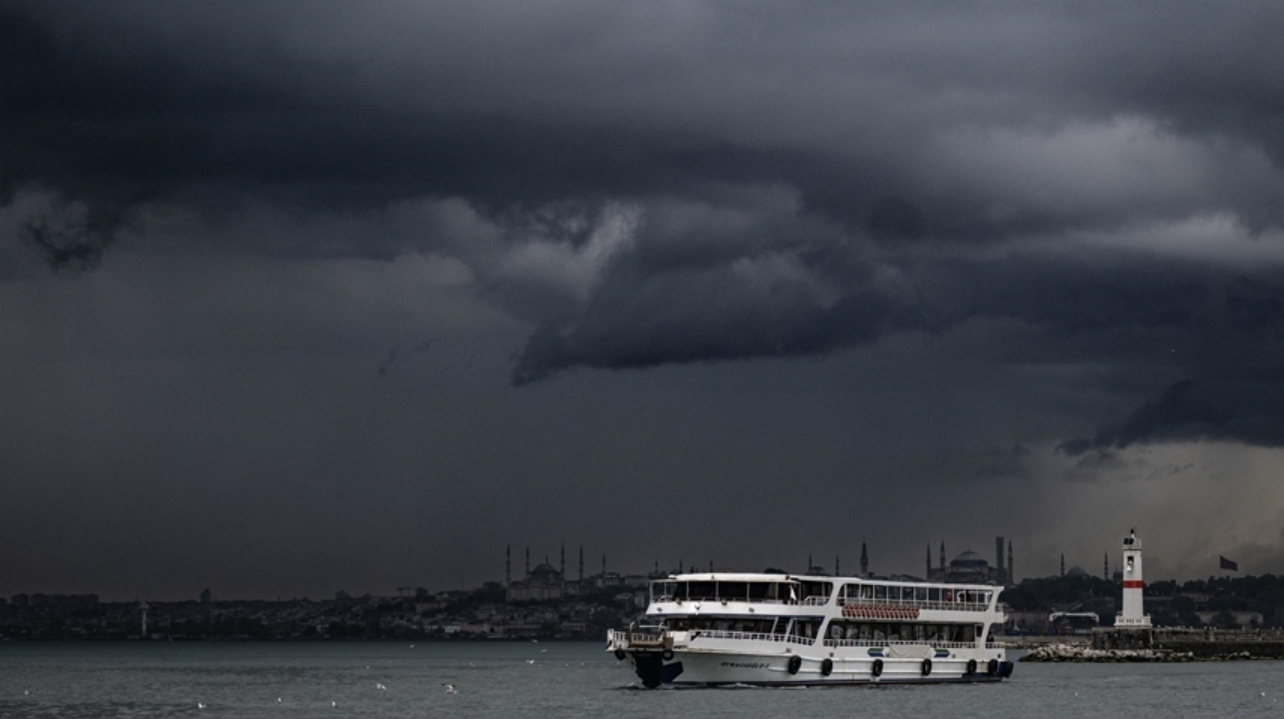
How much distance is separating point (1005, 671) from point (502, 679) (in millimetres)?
48084

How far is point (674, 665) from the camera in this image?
282 ft

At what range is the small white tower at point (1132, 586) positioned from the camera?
15612cm

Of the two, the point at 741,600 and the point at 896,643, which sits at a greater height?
the point at 741,600

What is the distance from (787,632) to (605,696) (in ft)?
48.7

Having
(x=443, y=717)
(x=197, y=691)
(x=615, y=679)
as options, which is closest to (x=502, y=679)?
(x=615, y=679)

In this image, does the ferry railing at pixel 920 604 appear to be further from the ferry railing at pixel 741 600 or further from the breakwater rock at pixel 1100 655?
the breakwater rock at pixel 1100 655

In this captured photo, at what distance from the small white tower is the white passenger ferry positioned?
63809mm

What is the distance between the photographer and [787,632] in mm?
88188

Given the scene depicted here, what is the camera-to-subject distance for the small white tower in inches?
6147

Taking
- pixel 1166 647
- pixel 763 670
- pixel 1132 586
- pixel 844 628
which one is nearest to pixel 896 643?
pixel 844 628

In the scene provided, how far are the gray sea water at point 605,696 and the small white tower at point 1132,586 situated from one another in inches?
300

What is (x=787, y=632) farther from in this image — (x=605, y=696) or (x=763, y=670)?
(x=605, y=696)

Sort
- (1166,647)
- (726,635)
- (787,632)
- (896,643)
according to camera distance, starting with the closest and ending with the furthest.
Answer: (726,635) < (787,632) < (896,643) < (1166,647)

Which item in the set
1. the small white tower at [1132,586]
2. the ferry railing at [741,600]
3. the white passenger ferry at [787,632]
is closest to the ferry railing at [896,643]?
the white passenger ferry at [787,632]
